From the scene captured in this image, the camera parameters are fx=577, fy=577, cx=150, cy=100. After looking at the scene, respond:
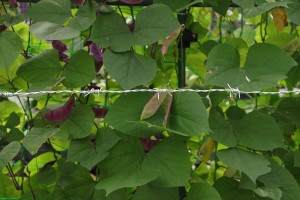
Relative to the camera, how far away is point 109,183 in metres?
1.01

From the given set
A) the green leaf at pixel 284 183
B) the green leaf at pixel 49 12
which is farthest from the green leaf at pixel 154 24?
the green leaf at pixel 284 183

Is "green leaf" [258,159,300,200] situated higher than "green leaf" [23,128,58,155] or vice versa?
"green leaf" [23,128,58,155]

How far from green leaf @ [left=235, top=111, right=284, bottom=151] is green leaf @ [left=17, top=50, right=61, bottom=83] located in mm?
377

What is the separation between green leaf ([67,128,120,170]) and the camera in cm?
106

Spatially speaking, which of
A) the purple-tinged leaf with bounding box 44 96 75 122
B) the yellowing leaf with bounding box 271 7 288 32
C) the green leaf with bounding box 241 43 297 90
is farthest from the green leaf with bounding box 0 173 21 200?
the yellowing leaf with bounding box 271 7 288 32

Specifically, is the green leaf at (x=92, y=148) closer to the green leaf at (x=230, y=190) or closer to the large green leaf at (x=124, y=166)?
the large green leaf at (x=124, y=166)

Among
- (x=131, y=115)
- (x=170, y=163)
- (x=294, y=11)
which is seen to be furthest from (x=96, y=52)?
(x=294, y=11)

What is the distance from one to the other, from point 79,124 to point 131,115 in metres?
0.12

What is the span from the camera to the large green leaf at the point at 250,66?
105 centimetres

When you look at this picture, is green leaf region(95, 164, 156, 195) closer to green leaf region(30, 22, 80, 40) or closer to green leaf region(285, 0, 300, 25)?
green leaf region(30, 22, 80, 40)

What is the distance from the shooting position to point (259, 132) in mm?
1110

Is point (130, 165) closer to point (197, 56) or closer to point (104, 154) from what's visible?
point (104, 154)

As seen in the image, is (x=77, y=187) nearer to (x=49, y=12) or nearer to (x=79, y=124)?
(x=79, y=124)

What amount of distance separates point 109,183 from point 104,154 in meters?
0.08
